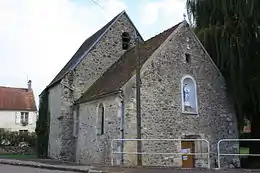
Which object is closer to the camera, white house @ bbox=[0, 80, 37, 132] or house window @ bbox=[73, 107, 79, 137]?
house window @ bbox=[73, 107, 79, 137]

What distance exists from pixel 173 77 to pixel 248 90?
159 inches

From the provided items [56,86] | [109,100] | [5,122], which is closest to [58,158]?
[56,86]

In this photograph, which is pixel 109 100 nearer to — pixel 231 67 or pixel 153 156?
pixel 153 156

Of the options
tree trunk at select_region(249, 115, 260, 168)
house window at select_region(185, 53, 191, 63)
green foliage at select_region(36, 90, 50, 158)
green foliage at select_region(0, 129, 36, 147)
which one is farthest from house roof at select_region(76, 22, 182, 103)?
green foliage at select_region(0, 129, 36, 147)

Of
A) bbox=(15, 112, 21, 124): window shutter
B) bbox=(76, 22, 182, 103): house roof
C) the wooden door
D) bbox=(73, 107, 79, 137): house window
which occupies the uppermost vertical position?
bbox=(76, 22, 182, 103): house roof

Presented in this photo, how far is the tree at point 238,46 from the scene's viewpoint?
18.0 m

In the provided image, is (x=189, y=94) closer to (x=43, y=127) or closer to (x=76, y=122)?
(x=76, y=122)

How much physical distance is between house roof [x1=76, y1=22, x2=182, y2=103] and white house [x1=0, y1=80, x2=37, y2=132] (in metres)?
25.5

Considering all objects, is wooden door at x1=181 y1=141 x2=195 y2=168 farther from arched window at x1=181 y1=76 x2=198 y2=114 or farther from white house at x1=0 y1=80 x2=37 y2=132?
white house at x1=0 y1=80 x2=37 y2=132

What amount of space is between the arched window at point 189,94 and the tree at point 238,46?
204 centimetres

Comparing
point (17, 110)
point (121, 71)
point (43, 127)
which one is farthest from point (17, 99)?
point (121, 71)

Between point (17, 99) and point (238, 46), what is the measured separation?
114 feet

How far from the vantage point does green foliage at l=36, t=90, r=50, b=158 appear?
25031mm

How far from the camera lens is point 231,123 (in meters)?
19.8
